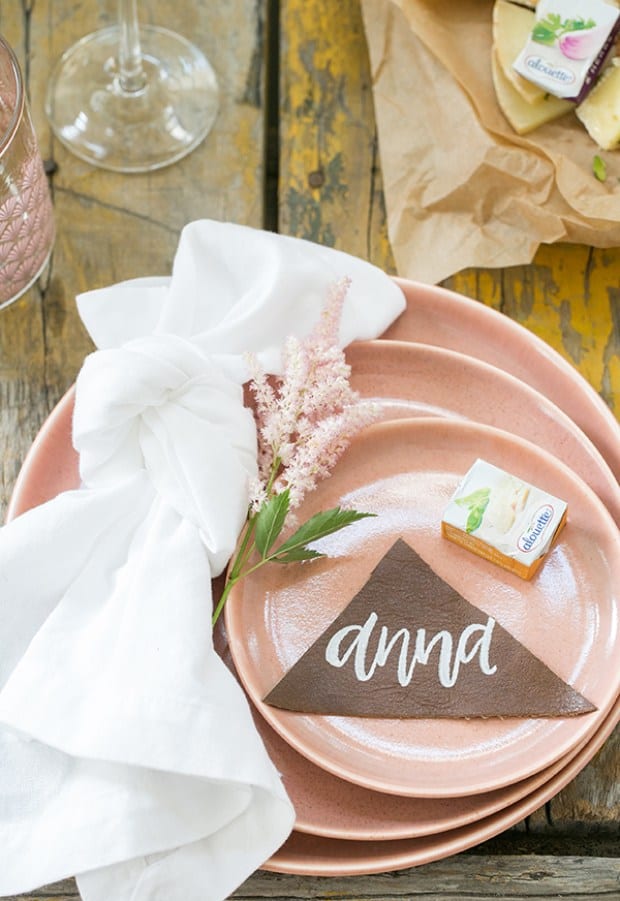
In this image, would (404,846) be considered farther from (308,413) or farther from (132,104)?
(132,104)

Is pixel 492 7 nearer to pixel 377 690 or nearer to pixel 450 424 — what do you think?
pixel 450 424

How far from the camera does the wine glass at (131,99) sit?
120cm

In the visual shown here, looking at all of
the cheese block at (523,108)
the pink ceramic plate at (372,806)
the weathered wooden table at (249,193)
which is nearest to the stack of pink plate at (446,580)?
the pink ceramic plate at (372,806)

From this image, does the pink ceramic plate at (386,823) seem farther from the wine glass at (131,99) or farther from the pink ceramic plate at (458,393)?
the wine glass at (131,99)

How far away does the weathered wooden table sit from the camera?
111cm

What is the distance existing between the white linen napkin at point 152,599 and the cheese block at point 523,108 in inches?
10.1

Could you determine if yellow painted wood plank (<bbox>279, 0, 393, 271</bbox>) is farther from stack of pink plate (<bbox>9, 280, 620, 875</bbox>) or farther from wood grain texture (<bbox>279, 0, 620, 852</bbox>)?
stack of pink plate (<bbox>9, 280, 620, 875</bbox>)

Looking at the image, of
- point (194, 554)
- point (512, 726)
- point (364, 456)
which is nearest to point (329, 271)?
point (364, 456)

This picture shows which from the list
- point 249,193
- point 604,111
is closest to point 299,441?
point 249,193

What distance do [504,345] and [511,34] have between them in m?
0.38

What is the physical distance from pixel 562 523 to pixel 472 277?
34cm

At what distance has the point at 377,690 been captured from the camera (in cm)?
85

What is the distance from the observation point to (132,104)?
4.02ft

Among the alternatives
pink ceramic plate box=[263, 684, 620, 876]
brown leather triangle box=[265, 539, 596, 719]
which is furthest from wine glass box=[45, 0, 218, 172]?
pink ceramic plate box=[263, 684, 620, 876]
